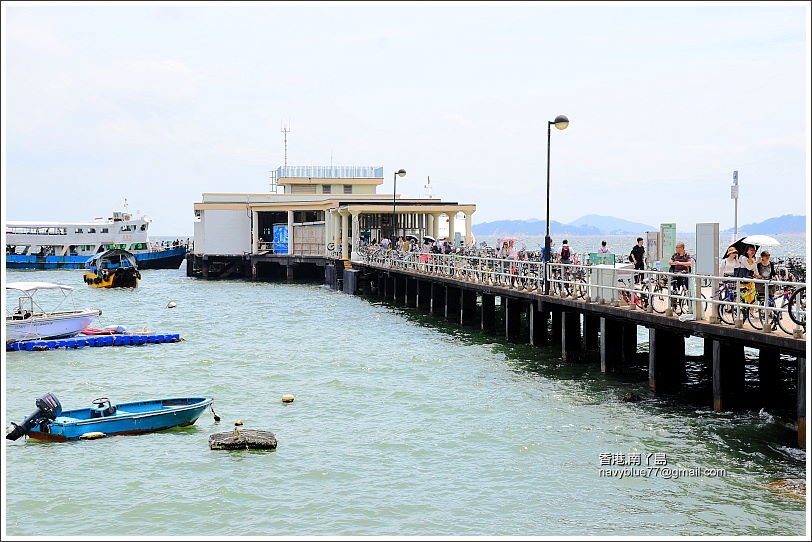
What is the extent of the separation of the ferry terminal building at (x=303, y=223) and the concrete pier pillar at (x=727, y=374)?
41.9 m

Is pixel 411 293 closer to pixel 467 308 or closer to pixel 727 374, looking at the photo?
pixel 467 308

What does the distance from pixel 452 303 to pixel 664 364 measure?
1968cm

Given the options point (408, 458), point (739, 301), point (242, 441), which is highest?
point (739, 301)

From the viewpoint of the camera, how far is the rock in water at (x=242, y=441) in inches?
712

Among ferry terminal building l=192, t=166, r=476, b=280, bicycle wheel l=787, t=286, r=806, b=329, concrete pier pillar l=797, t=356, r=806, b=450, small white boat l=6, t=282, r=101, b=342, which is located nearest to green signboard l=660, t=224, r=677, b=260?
bicycle wheel l=787, t=286, r=806, b=329

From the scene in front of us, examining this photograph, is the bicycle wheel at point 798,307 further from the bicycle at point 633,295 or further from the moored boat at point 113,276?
the moored boat at point 113,276

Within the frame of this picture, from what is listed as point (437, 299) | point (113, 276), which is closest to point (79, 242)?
point (113, 276)

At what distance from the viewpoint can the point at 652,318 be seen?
69.7 feet

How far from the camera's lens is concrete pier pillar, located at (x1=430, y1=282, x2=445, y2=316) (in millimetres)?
43250

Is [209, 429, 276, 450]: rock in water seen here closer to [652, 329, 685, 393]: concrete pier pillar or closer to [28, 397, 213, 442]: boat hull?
[28, 397, 213, 442]: boat hull

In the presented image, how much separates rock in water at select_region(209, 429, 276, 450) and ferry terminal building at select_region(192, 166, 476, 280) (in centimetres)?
4378

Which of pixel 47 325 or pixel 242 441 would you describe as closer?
pixel 242 441

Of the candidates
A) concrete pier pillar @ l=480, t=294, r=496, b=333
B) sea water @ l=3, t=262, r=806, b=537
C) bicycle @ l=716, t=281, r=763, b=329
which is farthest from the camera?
concrete pier pillar @ l=480, t=294, r=496, b=333

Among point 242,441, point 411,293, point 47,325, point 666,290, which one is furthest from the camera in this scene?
point 411,293
